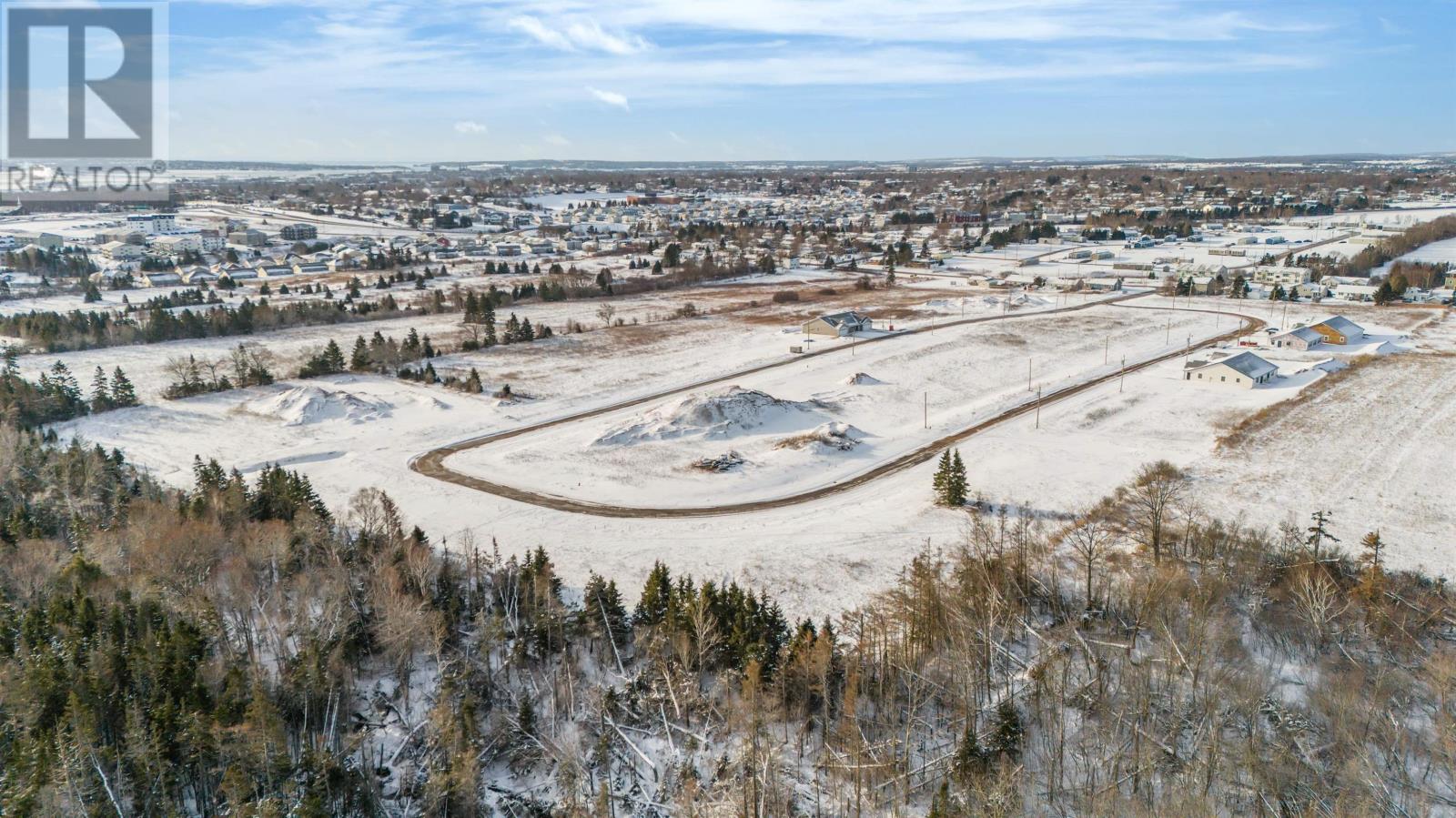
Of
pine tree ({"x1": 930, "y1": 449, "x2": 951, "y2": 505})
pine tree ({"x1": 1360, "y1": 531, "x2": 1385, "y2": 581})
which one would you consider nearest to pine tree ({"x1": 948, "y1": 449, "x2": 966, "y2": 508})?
pine tree ({"x1": 930, "y1": 449, "x2": 951, "y2": 505})

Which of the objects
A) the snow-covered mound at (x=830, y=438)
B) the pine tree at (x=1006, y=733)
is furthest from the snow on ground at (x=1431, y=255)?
the pine tree at (x=1006, y=733)

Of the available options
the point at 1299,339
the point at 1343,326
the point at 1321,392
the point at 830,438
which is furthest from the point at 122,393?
the point at 1343,326

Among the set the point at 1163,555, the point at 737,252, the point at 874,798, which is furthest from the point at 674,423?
the point at 737,252

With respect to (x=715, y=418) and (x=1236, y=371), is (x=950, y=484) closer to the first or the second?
(x=715, y=418)

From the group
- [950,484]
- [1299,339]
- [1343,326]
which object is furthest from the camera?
[1343,326]

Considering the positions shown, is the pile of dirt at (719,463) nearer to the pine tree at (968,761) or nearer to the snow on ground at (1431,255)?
the pine tree at (968,761)

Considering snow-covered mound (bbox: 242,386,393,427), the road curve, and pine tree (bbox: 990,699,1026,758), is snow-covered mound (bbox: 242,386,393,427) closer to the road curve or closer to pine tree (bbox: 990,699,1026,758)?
the road curve
